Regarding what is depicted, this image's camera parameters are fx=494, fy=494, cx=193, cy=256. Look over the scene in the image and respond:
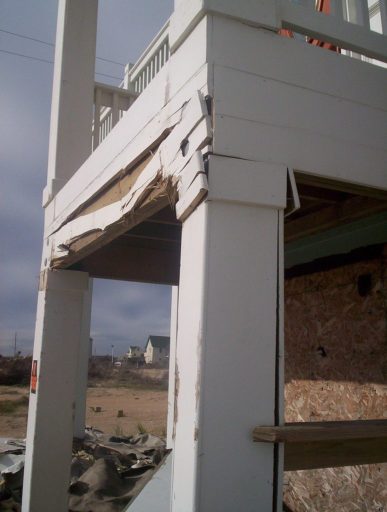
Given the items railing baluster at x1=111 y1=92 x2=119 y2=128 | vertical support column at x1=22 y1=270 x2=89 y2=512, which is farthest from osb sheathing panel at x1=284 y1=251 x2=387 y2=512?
railing baluster at x1=111 y1=92 x2=119 y2=128

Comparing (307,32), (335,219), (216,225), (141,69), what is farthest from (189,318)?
(141,69)

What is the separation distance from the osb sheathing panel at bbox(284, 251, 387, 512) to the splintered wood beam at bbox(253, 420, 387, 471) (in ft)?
6.39

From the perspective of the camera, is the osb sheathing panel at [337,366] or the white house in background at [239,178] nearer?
the white house in background at [239,178]

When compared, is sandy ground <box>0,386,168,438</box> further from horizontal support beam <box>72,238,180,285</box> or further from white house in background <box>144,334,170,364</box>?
white house in background <box>144,334,170,364</box>

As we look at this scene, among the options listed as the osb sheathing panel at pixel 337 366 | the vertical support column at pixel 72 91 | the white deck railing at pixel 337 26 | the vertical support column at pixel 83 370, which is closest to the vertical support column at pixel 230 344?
the white deck railing at pixel 337 26

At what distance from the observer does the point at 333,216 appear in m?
3.84

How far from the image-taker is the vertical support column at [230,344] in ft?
6.40

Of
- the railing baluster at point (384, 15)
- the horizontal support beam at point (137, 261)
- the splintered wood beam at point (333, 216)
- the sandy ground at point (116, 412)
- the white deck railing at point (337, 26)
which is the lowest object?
the sandy ground at point (116, 412)

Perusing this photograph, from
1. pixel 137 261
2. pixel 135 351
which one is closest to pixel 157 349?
pixel 135 351

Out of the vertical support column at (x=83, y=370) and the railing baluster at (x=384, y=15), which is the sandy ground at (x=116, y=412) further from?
the railing baluster at (x=384, y=15)

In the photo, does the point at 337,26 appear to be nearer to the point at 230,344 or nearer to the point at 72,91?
the point at 230,344

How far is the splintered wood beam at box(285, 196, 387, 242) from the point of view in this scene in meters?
3.41

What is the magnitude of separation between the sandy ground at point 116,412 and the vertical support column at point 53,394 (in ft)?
31.2

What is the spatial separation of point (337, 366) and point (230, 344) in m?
2.96
